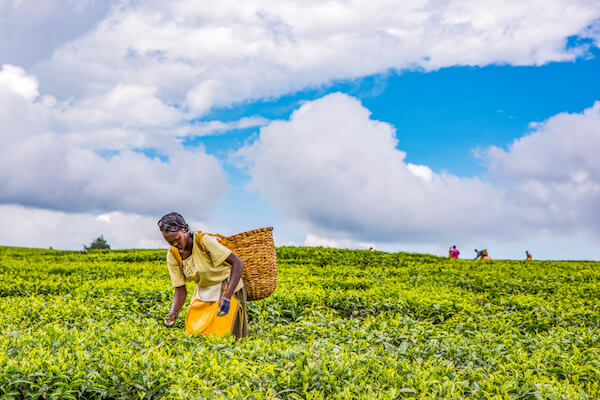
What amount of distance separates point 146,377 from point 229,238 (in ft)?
5.79

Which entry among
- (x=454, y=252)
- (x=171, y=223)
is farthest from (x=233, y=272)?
(x=454, y=252)

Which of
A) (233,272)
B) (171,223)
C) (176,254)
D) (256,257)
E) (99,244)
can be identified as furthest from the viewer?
(99,244)

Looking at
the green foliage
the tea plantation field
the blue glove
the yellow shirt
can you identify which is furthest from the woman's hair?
the green foliage

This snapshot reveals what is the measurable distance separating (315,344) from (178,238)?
5.90 feet

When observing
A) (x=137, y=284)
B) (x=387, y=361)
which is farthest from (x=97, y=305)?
(x=387, y=361)

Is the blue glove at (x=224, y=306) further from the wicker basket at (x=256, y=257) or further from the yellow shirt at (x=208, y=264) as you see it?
the wicker basket at (x=256, y=257)

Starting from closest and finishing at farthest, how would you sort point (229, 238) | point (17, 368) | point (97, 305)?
point (17, 368)
point (229, 238)
point (97, 305)

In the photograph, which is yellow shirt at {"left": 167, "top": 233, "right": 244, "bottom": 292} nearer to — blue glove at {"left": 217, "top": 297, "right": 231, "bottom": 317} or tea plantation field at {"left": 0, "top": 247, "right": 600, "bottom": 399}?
blue glove at {"left": 217, "top": 297, "right": 231, "bottom": 317}

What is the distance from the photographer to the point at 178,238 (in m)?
5.04

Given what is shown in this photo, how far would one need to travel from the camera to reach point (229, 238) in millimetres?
5562

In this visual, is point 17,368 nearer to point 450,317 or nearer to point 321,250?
point 450,317

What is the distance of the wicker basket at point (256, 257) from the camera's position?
18.3 feet

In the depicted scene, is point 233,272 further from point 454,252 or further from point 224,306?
point 454,252

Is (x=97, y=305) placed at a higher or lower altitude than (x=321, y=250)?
lower
